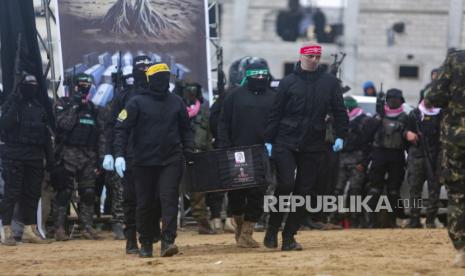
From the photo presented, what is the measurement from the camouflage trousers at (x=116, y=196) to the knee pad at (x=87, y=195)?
1.07 feet

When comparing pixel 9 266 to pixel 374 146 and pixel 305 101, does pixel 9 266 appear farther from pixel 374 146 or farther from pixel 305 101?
pixel 374 146

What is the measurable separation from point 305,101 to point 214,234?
4.70 meters

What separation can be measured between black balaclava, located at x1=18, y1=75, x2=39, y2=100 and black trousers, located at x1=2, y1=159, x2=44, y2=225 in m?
0.86

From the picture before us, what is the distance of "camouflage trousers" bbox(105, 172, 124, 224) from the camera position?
50.1ft

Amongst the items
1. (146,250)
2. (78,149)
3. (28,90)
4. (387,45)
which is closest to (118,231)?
(78,149)

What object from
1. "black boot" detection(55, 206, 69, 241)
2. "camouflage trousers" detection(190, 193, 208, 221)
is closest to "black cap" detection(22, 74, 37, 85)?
"black boot" detection(55, 206, 69, 241)

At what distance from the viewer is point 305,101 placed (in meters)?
12.3

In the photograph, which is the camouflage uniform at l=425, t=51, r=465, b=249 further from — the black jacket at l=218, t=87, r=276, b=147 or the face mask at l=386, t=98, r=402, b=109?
the face mask at l=386, t=98, r=402, b=109

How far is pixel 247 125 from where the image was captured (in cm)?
1333

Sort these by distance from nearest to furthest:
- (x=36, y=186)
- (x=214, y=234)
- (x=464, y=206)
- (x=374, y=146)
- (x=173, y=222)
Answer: (x=464, y=206) → (x=173, y=222) → (x=36, y=186) → (x=214, y=234) → (x=374, y=146)

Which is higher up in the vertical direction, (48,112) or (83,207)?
(48,112)

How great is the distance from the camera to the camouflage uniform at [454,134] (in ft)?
33.7

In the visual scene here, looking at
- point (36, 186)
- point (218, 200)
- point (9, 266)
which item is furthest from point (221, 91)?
point (9, 266)

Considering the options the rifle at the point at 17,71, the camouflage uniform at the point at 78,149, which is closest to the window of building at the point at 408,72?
the camouflage uniform at the point at 78,149
